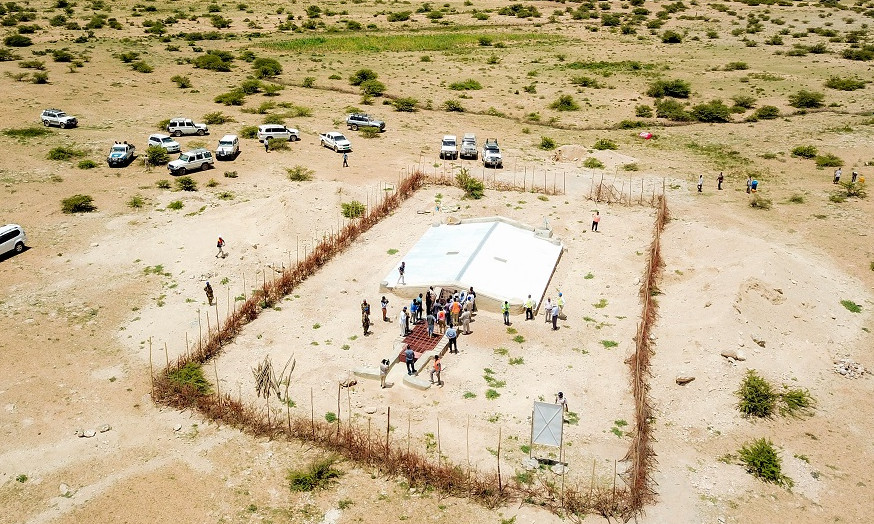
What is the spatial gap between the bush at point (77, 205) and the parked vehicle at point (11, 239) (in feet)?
17.9

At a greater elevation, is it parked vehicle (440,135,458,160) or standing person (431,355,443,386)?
parked vehicle (440,135,458,160)

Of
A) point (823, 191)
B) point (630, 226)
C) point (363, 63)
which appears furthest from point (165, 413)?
point (363, 63)

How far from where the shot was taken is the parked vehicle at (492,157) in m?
55.4

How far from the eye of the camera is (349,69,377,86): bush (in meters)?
83.7

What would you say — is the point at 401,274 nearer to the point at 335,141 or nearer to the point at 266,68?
the point at 335,141

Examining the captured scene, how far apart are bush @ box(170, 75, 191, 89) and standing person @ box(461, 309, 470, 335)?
203ft

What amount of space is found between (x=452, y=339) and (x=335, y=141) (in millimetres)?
34402

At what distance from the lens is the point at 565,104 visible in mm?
74625

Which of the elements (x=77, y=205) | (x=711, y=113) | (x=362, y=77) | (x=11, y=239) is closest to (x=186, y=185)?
(x=77, y=205)

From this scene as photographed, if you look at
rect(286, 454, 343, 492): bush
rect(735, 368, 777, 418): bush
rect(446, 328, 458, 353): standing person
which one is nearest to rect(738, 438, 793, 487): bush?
rect(735, 368, 777, 418): bush

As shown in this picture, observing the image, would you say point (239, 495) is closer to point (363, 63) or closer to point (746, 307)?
point (746, 307)

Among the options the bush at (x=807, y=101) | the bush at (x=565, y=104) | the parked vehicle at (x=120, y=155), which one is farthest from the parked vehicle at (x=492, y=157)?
the bush at (x=807, y=101)

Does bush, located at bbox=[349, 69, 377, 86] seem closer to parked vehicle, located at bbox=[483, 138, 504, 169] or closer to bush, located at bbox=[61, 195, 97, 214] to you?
parked vehicle, located at bbox=[483, 138, 504, 169]

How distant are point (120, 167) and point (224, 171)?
28.1ft
